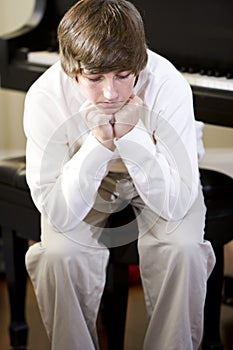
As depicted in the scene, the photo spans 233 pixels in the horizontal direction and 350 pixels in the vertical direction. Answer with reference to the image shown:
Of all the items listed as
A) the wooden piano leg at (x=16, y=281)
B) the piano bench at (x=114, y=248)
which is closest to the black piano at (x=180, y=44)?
the piano bench at (x=114, y=248)

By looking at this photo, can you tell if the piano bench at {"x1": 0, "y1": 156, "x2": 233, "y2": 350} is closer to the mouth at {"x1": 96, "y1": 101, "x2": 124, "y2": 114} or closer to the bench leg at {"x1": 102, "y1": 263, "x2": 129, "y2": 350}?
the bench leg at {"x1": 102, "y1": 263, "x2": 129, "y2": 350}

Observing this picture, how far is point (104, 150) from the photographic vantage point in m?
1.75

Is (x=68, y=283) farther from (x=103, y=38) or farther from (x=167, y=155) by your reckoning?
(x=103, y=38)

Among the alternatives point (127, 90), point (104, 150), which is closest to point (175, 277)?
point (104, 150)

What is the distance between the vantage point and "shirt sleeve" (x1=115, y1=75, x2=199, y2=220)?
178 centimetres

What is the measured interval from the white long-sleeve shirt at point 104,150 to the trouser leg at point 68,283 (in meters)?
0.06

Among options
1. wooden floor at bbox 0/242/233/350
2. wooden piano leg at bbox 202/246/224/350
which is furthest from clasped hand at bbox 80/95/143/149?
wooden floor at bbox 0/242/233/350

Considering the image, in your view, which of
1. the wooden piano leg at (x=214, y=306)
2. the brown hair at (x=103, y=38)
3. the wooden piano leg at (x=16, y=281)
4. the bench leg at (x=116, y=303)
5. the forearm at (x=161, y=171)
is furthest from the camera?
the wooden piano leg at (x=16, y=281)

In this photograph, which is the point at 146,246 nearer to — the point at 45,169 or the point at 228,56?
the point at 45,169

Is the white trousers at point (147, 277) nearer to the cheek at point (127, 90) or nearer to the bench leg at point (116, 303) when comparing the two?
the bench leg at point (116, 303)

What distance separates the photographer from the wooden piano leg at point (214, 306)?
2.13 metres

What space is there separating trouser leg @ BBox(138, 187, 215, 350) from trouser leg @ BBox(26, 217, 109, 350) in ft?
0.36

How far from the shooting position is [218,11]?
2.49 m

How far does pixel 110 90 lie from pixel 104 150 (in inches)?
5.7
